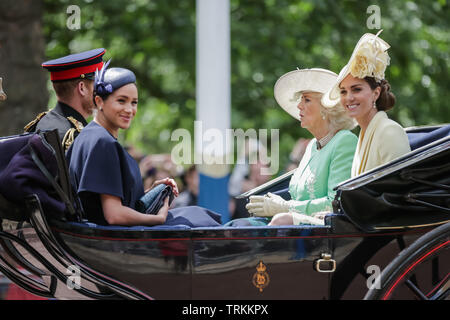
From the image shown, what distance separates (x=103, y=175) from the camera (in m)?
2.92

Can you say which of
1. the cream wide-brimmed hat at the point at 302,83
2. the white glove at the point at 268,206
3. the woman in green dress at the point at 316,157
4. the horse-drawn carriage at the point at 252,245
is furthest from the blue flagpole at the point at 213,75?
the horse-drawn carriage at the point at 252,245

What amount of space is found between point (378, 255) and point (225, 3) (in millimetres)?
2819

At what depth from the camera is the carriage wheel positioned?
110 inches

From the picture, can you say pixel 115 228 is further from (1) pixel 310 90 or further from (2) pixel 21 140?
(1) pixel 310 90

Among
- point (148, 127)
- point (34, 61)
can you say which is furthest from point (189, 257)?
point (148, 127)

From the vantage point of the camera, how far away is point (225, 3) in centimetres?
512

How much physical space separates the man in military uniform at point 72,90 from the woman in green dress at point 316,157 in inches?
42.9

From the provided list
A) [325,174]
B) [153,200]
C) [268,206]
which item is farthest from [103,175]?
[325,174]

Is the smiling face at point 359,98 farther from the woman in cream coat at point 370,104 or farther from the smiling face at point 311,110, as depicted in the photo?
the smiling face at point 311,110

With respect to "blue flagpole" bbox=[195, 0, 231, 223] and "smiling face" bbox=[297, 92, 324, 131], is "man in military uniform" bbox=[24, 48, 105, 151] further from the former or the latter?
"blue flagpole" bbox=[195, 0, 231, 223]

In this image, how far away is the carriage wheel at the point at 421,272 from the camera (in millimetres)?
2789

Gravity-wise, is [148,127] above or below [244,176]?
above
